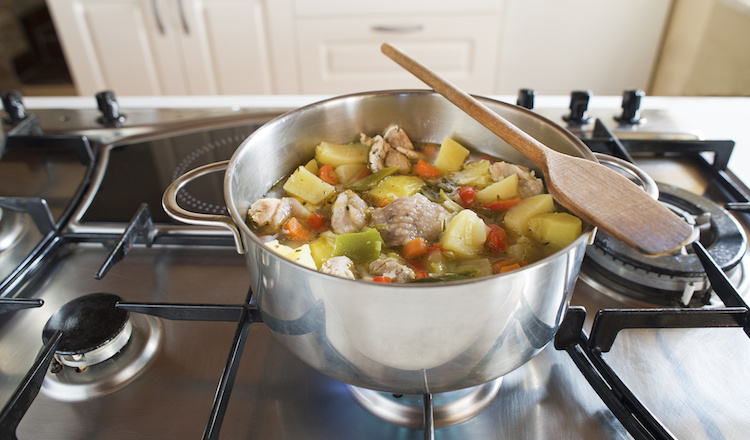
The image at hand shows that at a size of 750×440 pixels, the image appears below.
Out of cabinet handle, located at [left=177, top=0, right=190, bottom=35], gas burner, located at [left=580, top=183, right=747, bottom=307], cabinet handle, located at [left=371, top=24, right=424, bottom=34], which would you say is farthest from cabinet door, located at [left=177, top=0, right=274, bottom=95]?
gas burner, located at [left=580, top=183, right=747, bottom=307]

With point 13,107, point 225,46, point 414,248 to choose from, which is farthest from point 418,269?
point 225,46

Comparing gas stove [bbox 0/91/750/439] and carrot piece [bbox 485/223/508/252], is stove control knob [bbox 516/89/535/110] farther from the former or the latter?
carrot piece [bbox 485/223/508/252]

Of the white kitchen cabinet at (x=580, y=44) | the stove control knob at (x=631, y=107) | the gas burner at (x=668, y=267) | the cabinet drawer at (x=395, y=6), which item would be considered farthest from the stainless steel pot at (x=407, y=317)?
the white kitchen cabinet at (x=580, y=44)

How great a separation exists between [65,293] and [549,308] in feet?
2.53

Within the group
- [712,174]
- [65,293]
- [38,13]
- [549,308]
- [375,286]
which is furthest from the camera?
[38,13]

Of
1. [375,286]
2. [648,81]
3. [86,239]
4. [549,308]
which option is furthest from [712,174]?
[648,81]

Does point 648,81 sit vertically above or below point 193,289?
below

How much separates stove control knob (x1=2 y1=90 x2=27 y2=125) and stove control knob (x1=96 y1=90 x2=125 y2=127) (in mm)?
170

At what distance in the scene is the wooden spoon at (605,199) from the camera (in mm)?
552

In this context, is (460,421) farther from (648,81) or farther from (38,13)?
(38,13)

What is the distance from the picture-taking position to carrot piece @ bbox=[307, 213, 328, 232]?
2.86 ft

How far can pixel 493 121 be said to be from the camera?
77cm

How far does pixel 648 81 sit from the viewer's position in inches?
105

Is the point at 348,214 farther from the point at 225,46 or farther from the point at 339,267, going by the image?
the point at 225,46
